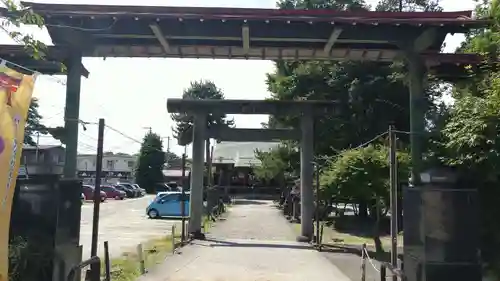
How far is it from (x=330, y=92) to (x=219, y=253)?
55.1ft

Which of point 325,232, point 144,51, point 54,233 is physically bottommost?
point 325,232

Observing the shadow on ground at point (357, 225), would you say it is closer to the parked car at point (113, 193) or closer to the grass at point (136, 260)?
the grass at point (136, 260)

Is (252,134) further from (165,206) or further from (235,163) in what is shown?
(235,163)

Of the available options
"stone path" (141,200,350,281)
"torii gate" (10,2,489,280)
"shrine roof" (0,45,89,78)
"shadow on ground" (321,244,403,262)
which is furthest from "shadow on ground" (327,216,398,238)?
"shrine roof" (0,45,89,78)

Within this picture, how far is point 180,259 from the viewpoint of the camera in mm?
13781

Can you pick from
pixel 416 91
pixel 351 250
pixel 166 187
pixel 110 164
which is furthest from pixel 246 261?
pixel 110 164

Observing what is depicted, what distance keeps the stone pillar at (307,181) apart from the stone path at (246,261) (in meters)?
0.77

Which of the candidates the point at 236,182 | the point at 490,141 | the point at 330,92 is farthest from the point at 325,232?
the point at 236,182

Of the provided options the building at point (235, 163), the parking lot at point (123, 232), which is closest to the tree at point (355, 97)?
the parking lot at point (123, 232)

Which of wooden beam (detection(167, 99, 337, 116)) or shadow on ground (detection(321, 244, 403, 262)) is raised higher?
wooden beam (detection(167, 99, 337, 116))

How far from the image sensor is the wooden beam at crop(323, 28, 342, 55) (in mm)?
10180

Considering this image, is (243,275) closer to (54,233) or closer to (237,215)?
(54,233)

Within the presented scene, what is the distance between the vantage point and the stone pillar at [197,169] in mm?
19750

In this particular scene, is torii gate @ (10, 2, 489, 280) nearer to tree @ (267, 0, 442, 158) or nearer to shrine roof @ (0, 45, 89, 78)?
shrine roof @ (0, 45, 89, 78)
